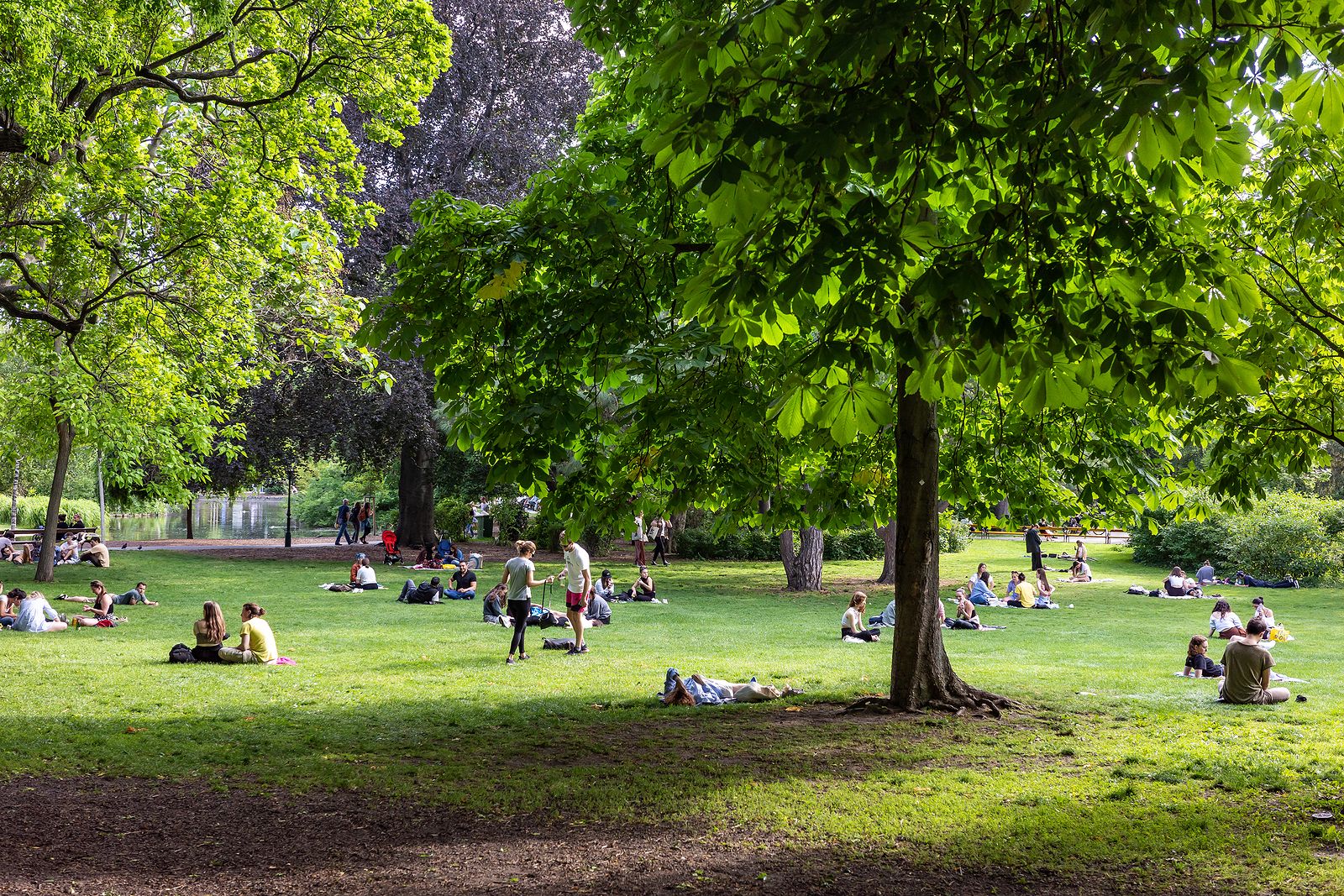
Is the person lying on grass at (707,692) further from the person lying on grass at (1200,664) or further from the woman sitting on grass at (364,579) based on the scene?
the woman sitting on grass at (364,579)

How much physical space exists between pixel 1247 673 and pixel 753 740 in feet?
20.2

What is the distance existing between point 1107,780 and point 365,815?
5.59 meters

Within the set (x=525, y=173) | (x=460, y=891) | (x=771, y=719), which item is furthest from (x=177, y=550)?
(x=460, y=891)

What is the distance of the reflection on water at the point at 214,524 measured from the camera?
54969 millimetres

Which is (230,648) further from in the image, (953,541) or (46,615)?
(953,541)

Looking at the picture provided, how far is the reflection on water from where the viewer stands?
5497 centimetres

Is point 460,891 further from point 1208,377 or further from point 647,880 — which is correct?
point 1208,377

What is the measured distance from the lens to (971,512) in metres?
11.2

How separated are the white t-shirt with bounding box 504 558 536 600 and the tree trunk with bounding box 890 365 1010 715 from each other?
5.54 metres

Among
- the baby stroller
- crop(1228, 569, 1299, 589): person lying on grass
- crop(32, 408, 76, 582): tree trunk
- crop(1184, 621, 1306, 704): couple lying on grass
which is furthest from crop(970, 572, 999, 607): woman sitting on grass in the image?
crop(32, 408, 76, 582): tree trunk

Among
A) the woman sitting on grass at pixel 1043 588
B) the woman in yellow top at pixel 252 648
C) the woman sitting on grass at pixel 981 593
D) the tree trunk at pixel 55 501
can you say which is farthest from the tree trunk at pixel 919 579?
the tree trunk at pixel 55 501

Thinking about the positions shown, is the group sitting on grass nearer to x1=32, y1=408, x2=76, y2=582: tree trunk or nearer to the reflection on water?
x1=32, y1=408, x2=76, y2=582: tree trunk

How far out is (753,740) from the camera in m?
9.43

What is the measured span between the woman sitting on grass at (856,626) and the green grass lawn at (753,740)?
14.0 inches
